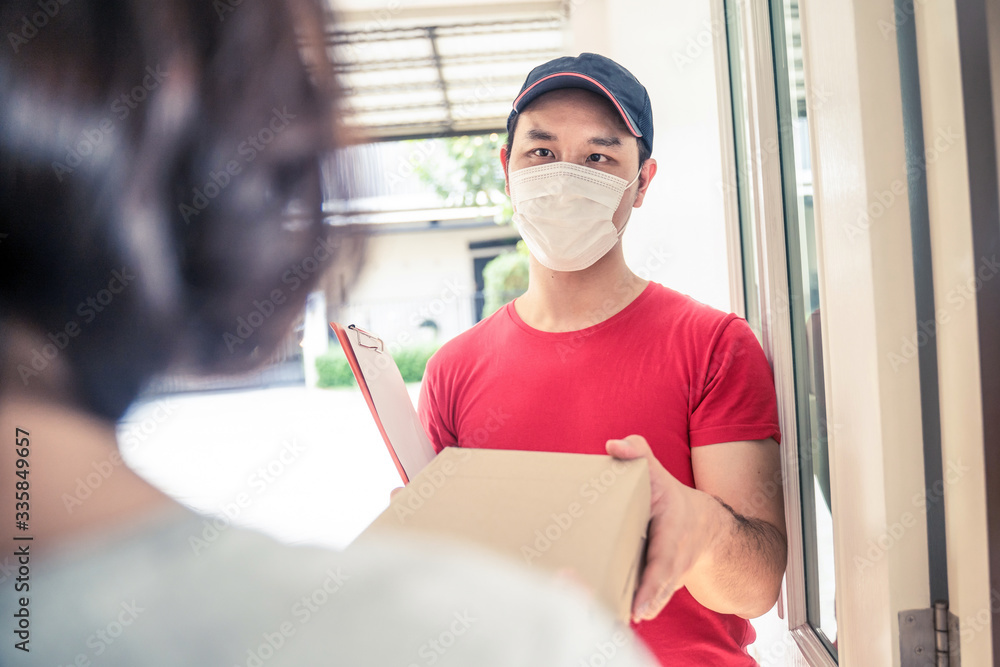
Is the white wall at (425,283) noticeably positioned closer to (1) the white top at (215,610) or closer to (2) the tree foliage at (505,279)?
(2) the tree foliage at (505,279)

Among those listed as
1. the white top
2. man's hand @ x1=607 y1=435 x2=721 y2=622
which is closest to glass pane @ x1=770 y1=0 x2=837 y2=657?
man's hand @ x1=607 y1=435 x2=721 y2=622

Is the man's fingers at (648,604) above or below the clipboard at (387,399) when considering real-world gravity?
below

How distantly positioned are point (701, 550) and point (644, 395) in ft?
1.42

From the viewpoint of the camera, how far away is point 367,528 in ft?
2.02

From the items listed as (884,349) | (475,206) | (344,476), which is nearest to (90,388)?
(884,349)

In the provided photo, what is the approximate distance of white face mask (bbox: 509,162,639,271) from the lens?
4.67 ft

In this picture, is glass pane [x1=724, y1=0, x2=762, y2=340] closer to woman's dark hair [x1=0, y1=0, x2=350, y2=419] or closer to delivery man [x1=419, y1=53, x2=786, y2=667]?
delivery man [x1=419, y1=53, x2=786, y2=667]

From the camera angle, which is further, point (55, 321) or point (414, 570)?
point (414, 570)

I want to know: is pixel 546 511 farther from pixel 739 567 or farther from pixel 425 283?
pixel 425 283

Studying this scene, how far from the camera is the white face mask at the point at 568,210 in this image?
1423mm

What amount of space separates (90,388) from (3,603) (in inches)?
7.3

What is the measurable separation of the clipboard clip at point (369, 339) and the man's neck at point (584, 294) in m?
0.51

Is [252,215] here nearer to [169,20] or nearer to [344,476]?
[169,20]

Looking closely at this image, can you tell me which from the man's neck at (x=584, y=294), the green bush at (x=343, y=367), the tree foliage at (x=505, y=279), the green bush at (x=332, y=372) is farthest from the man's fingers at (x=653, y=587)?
the green bush at (x=332, y=372)
